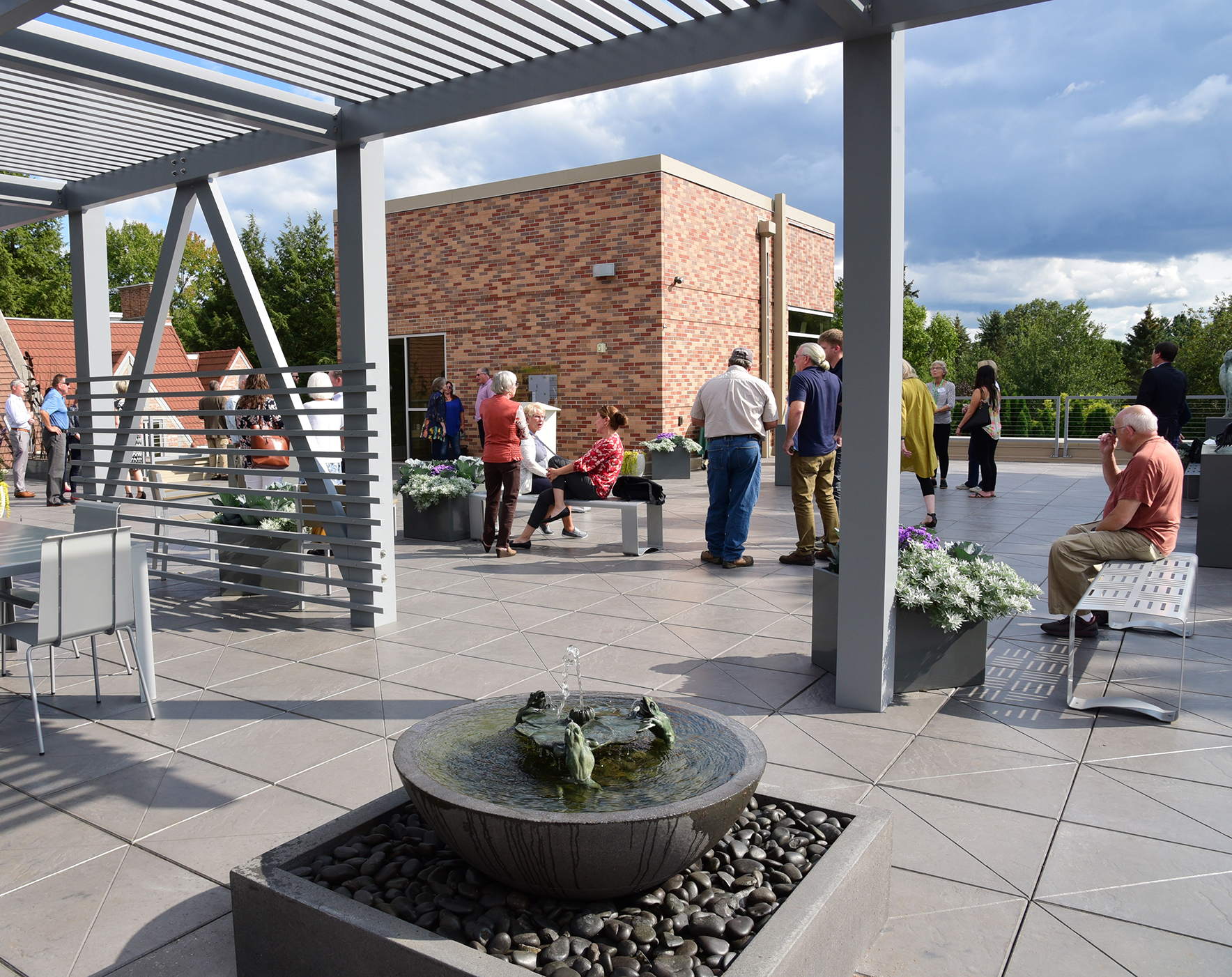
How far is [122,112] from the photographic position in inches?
235

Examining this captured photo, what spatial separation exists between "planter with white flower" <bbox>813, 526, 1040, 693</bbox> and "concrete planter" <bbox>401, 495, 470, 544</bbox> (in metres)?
5.54

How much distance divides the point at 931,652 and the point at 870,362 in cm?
152

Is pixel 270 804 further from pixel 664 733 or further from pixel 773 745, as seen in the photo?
pixel 773 745

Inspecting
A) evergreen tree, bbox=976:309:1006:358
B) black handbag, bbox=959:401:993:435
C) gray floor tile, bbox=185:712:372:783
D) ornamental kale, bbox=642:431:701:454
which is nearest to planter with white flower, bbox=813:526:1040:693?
gray floor tile, bbox=185:712:372:783

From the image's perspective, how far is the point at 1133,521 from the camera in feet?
16.7

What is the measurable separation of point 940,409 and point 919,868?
11.4 m

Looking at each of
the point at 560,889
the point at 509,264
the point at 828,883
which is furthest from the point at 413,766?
the point at 509,264

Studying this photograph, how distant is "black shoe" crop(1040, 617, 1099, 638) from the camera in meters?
5.48

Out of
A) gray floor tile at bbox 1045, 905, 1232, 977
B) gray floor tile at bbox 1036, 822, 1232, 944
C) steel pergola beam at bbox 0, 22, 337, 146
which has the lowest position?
gray floor tile at bbox 1045, 905, 1232, 977

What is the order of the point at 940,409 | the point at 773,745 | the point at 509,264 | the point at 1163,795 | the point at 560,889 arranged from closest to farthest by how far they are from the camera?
the point at 560,889 < the point at 1163,795 < the point at 773,745 < the point at 940,409 < the point at 509,264

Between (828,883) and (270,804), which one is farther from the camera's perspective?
(270,804)

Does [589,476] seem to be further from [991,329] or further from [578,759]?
[991,329]

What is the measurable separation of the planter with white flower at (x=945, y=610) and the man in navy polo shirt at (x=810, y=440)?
113 inches

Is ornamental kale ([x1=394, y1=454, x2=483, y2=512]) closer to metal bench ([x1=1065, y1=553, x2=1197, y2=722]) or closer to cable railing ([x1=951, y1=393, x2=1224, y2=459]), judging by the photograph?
metal bench ([x1=1065, y1=553, x2=1197, y2=722])
